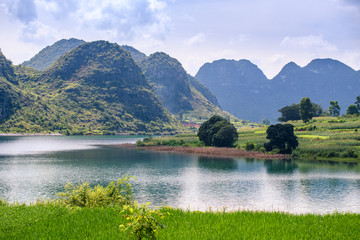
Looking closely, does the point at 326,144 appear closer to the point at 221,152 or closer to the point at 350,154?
the point at 350,154

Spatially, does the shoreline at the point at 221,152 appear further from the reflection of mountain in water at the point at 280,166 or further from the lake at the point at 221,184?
the lake at the point at 221,184

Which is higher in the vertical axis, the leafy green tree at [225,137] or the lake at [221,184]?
the leafy green tree at [225,137]

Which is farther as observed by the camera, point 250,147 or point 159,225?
point 250,147

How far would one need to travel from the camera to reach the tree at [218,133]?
117750mm

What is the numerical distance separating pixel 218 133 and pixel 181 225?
331 feet

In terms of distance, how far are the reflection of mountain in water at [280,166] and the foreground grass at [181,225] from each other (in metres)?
50.3

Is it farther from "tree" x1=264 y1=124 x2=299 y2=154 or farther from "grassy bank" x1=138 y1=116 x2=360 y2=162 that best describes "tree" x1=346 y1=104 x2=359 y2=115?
"tree" x1=264 y1=124 x2=299 y2=154

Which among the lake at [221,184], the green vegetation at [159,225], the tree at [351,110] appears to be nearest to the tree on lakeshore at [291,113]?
the tree at [351,110]

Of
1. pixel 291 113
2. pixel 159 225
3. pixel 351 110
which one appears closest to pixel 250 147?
pixel 291 113

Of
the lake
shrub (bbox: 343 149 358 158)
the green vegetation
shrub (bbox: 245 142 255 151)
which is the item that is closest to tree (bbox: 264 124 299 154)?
shrub (bbox: 245 142 255 151)

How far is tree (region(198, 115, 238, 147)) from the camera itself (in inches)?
4636

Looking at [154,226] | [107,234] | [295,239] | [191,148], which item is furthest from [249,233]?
[191,148]

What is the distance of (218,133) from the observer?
389 ft

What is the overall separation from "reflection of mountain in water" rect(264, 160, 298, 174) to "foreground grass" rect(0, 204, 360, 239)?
50319 millimetres
